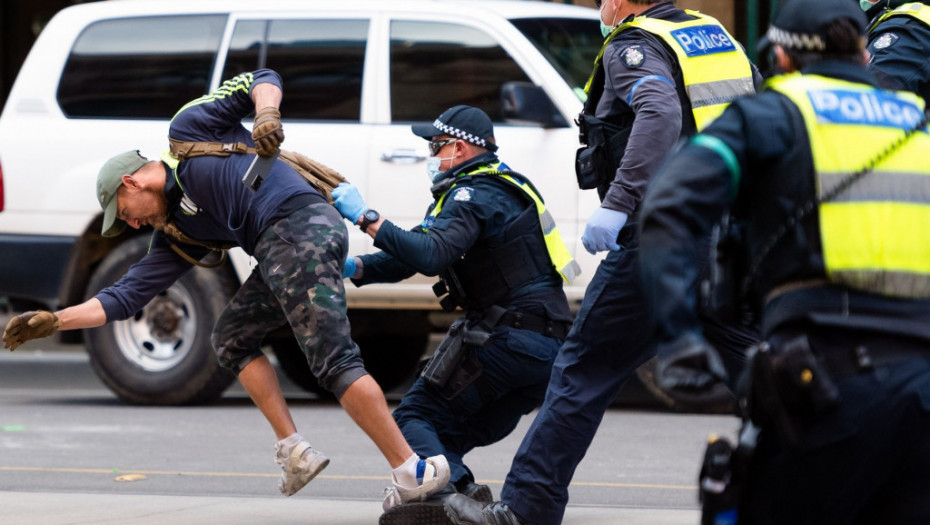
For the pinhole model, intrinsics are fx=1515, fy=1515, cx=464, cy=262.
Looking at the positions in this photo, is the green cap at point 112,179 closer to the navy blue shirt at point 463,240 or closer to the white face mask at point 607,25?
the navy blue shirt at point 463,240

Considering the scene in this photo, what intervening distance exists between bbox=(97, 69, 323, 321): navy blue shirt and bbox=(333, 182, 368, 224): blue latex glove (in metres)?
0.11

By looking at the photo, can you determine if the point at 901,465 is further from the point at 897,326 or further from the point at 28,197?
the point at 28,197

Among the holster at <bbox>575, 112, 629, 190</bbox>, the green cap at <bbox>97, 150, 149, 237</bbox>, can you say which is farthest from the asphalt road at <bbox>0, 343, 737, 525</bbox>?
the holster at <bbox>575, 112, 629, 190</bbox>

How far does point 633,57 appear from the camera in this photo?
14.6 feet

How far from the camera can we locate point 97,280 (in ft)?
26.0

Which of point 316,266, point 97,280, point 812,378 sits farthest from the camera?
point 97,280

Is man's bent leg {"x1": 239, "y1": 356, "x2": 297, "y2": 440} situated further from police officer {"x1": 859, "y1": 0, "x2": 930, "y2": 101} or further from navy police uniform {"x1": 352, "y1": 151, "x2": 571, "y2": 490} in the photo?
police officer {"x1": 859, "y1": 0, "x2": 930, "y2": 101}

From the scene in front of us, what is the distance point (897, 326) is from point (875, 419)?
0.56ft

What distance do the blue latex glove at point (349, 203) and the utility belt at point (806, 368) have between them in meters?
2.35

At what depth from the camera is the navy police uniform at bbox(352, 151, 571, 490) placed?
4.92m

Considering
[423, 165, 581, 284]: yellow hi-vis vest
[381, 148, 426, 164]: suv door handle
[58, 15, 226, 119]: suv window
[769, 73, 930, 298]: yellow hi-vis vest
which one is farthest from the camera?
[58, 15, 226, 119]: suv window

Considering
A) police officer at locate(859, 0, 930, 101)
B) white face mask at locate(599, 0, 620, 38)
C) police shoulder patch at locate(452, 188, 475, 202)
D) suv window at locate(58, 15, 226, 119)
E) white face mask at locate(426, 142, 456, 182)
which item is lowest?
suv window at locate(58, 15, 226, 119)

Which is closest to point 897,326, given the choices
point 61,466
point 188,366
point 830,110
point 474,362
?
point 830,110

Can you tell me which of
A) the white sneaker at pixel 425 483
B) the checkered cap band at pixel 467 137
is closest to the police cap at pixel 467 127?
the checkered cap band at pixel 467 137
